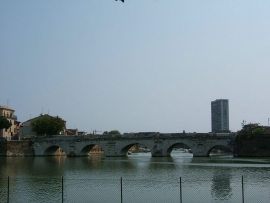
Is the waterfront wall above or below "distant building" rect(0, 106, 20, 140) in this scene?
below

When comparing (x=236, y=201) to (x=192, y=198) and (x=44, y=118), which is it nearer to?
(x=192, y=198)

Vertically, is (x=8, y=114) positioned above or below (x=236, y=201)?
above

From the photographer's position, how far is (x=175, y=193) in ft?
115

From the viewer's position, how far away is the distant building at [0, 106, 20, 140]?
137738 mm

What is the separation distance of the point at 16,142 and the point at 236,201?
323 ft

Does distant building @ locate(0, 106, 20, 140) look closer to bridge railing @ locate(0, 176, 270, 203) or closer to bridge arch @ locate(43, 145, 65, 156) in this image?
bridge arch @ locate(43, 145, 65, 156)

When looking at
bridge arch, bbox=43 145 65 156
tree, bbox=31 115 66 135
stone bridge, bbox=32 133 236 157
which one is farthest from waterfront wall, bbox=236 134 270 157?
tree, bbox=31 115 66 135

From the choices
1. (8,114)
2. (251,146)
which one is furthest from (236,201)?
(8,114)

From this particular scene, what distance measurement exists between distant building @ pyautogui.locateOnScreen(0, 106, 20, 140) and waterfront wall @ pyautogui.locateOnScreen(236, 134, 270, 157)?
7448 cm

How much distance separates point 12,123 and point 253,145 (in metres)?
83.1

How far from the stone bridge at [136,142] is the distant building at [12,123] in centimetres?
2083

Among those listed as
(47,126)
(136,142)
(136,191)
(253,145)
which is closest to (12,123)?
(47,126)

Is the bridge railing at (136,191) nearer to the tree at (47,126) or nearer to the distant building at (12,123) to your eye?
the tree at (47,126)

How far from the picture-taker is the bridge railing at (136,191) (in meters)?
32.3
